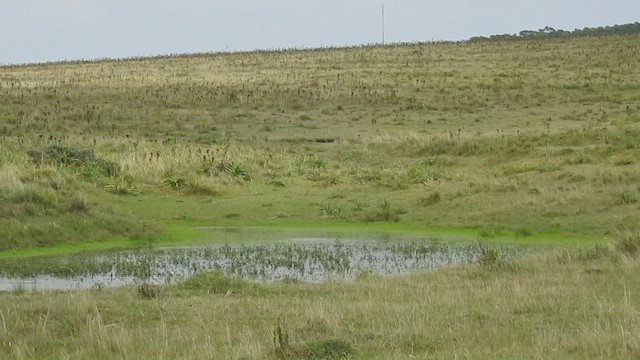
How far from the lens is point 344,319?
404 inches

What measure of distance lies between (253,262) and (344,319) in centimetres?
745

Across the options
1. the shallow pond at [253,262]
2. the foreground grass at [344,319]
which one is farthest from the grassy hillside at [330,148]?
the foreground grass at [344,319]

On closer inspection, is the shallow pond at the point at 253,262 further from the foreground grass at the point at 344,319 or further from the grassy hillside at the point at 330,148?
the foreground grass at the point at 344,319

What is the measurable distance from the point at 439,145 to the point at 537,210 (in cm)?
1123

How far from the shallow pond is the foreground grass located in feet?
8.26

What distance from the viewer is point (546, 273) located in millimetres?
13531

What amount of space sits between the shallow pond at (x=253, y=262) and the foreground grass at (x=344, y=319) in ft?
8.26

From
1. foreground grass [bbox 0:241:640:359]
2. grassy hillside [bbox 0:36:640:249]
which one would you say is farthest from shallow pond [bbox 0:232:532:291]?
foreground grass [bbox 0:241:640:359]

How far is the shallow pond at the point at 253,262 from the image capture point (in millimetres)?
15836

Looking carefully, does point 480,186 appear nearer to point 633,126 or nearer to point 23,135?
point 633,126

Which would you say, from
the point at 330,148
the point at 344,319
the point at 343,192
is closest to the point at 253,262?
the point at 344,319

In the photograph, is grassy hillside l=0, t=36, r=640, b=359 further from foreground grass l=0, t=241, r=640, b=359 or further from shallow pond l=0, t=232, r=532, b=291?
shallow pond l=0, t=232, r=532, b=291

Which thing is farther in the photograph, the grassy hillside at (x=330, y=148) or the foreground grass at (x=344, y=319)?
the grassy hillside at (x=330, y=148)

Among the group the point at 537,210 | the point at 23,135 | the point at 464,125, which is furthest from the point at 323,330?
the point at 464,125
